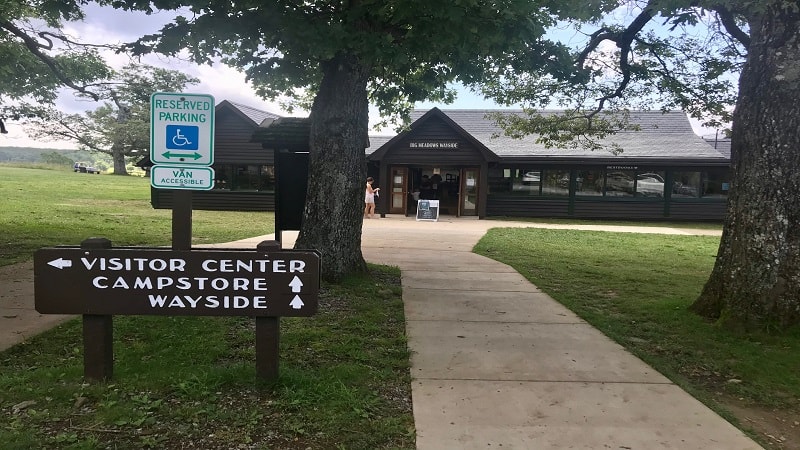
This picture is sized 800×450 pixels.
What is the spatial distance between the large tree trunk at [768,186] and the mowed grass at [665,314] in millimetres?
358

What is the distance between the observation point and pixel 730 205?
6.00 m

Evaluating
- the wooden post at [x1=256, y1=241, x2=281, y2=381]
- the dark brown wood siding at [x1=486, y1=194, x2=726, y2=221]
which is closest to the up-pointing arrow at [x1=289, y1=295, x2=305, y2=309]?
the wooden post at [x1=256, y1=241, x2=281, y2=381]

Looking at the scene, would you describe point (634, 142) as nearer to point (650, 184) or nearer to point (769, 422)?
point (650, 184)

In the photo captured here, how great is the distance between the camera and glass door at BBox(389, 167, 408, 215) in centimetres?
2275

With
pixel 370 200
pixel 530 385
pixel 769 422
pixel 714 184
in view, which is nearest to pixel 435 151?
pixel 370 200

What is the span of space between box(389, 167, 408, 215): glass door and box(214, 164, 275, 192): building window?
508cm

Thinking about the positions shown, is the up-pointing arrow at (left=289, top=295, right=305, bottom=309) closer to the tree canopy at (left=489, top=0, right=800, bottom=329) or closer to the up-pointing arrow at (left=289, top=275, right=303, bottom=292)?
the up-pointing arrow at (left=289, top=275, right=303, bottom=292)

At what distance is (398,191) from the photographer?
75.0 ft

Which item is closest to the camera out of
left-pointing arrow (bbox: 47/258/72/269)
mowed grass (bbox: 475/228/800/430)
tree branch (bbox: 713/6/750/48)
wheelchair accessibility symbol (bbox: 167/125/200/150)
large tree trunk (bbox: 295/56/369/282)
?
left-pointing arrow (bbox: 47/258/72/269)

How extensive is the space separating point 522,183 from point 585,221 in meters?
3.00

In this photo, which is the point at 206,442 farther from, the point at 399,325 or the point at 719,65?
the point at 719,65

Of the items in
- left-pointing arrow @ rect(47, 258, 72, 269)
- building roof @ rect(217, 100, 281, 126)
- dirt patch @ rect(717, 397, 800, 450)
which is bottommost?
dirt patch @ rect(717, 397, 800, 450)

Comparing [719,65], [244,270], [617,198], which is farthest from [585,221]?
[244,270]

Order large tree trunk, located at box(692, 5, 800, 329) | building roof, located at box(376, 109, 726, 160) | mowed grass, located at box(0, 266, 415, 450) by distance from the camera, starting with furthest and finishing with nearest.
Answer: building roof, located at box(376, 109, 726, 160), large tree trunk, located at box(692, 5, 800, 329), mowed grass, located at box(0, 266, 415, 450)
